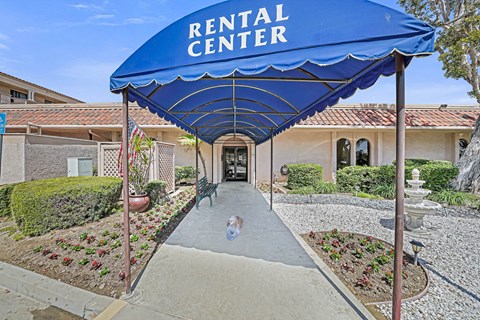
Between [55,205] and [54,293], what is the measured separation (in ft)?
9.13

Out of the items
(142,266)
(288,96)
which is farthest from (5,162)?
(288,96)

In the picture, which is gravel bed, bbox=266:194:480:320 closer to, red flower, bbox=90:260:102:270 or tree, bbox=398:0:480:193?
tree, bbox=398:0:480:193

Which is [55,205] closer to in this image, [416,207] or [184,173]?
[184,173]

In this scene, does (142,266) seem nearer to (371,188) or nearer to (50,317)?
(50,317)

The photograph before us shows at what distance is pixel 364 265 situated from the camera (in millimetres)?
3701

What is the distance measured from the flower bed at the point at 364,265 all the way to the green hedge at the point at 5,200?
8.30 meters

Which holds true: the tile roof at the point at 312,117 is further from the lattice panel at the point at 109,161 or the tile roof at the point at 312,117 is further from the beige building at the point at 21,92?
the beige building at the point at 21,92

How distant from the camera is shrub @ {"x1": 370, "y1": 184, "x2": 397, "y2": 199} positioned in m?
9.36

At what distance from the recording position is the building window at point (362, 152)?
12.9 metres

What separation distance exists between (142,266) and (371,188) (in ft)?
33.8

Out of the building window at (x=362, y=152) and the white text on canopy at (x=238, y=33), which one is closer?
the white text on canopy at (x=238, y=33)

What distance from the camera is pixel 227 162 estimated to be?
14.4m

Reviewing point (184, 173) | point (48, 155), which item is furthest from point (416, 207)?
point (48, 155)

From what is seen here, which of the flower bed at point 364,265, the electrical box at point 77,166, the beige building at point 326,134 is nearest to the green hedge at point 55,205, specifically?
the electrical box at point 77,166
